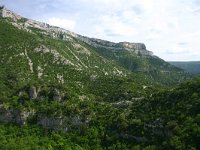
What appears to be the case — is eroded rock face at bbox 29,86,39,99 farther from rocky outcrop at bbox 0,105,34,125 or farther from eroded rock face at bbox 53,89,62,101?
rocky outcrop at bbox 0,105,34,125

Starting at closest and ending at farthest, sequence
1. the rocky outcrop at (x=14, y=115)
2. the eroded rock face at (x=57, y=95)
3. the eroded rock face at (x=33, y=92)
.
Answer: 1. the rocky outcrop at (x=14, y=115)
2. the eroded rock face at (x=57, y=95)
3. the eroded rock face at (x=33, y=92)

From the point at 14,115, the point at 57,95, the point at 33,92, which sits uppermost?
the point at 33,92

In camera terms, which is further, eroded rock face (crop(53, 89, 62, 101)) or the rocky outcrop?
eroded rock face (crop(53, 89, 62, 101))

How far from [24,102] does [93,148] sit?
128 feet

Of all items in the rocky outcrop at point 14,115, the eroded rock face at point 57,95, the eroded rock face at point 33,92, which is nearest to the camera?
the rocky outcrop at point 14,115

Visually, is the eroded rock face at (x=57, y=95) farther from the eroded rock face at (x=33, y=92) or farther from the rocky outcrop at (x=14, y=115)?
the rocky outcrop at (x=14, y=115)

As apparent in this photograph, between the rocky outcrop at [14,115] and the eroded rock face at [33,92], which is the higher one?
the eroded rock face at [33,92]

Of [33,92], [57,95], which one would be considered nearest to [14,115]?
[33,92]

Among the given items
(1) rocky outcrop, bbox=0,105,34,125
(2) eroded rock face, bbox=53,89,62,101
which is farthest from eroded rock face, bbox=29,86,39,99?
(1) rocky outcrop, bbox=0,105,34,125

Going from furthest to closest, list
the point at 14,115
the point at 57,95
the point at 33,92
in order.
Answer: the point at 33,92, the point at 57,95, the point at 14,115

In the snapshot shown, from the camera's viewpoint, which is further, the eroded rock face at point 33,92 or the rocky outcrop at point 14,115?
the eroded rock face at point 33,92

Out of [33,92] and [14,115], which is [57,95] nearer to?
[33,92]

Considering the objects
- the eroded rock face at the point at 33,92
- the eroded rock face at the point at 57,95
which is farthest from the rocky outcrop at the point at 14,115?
the eroded rock face at the point at 57,95

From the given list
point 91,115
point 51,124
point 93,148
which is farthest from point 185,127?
point 51,124
